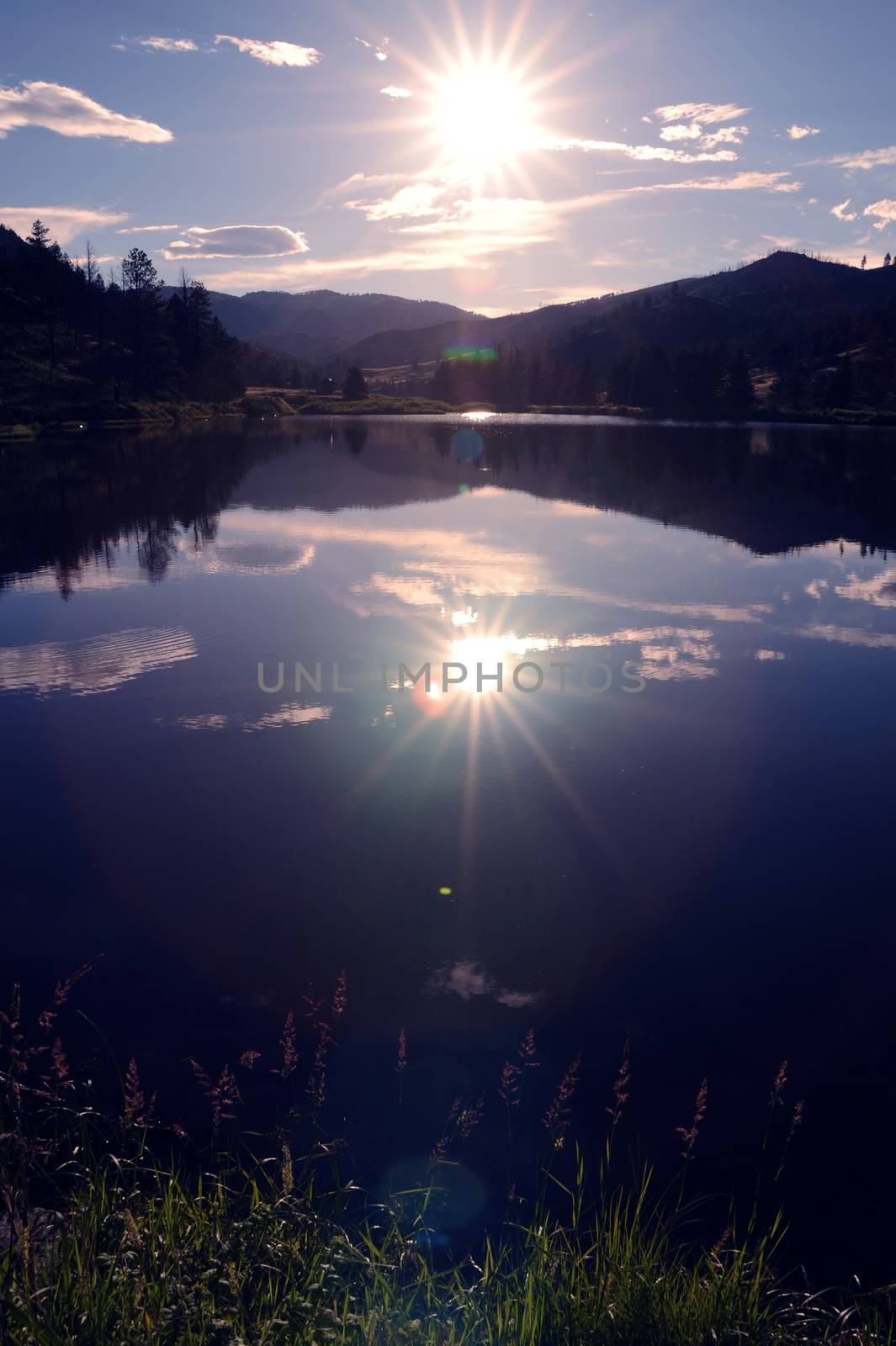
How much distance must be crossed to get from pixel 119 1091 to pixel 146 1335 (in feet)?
9.36

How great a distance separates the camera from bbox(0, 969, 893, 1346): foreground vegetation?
4.11m

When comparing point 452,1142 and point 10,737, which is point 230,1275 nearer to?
point 452,1142

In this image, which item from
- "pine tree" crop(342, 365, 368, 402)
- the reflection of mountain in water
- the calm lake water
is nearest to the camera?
the calm lake water

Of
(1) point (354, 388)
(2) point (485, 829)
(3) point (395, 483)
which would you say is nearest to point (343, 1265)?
(2) point (485, 829)

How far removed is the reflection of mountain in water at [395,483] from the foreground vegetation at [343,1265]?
19505 millimetres

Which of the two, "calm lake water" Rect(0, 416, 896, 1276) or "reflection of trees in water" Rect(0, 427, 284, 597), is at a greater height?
"reflection of trees in water" Rect(0, 427, 284, 597)

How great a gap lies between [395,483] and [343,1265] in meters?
42.7

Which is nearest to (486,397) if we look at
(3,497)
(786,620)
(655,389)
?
(655,389)

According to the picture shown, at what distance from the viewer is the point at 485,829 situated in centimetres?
1050

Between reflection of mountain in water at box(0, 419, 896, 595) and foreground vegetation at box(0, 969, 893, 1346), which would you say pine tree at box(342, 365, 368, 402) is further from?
foreground vegetation at box(0, 969, 893, 1346)

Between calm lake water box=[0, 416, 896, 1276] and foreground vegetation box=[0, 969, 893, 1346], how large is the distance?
25.6 inches

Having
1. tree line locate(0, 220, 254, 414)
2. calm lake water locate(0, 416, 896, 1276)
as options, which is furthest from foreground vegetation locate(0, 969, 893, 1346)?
tree line locate(0, 220, 254, 414)

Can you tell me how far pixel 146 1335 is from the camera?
3.97 meters

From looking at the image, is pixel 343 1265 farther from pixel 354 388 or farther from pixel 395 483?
pixel 354 388
